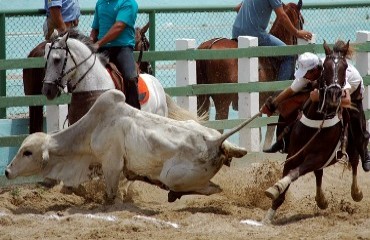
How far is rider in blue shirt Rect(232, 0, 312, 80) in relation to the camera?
15.5 meters

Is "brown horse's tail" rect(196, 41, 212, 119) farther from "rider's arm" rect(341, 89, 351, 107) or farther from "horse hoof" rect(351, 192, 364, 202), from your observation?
"rider's arm" rect(341, 89, 351, 107)

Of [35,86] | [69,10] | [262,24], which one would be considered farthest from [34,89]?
[262,24]

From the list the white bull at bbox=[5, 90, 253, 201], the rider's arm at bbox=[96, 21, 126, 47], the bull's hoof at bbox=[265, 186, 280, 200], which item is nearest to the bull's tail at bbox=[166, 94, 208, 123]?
the rider's arm at bbox=[96, 21, 126, 47]

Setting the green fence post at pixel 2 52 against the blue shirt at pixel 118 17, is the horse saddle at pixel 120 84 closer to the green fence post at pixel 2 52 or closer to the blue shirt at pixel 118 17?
the blue shirt at pixel 118 17

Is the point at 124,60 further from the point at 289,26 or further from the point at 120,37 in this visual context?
the point at 289,26

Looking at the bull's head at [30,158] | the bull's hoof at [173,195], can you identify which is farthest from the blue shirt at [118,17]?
the bull's hoof at [173,195]

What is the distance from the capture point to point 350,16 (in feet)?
57.0

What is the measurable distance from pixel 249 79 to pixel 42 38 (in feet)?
8.61

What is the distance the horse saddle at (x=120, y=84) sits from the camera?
1268 cm

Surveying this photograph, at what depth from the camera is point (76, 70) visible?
1238 centimetres

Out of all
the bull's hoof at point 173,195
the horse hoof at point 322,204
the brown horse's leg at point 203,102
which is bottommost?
the horse hoof at point 322,204

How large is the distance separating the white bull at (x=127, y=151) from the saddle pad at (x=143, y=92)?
4.25 ft

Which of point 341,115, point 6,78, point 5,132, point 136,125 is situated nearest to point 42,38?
point 6,78

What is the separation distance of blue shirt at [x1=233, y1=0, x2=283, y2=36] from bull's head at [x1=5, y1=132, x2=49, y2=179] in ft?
14.8
